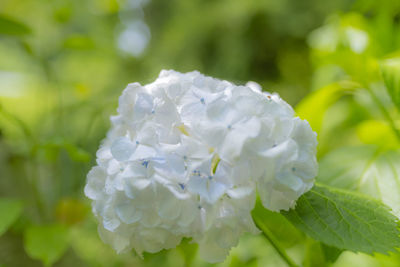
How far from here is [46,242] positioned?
0.96 meters

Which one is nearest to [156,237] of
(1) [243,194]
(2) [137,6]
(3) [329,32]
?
(1) [243,194]

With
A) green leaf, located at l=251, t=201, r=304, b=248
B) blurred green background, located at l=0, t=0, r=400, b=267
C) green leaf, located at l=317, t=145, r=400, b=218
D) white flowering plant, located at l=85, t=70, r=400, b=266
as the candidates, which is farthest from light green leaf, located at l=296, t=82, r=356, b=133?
white flowering plant, located at l=85, t=70, r=400, b=266

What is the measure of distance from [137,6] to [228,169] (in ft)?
18.0

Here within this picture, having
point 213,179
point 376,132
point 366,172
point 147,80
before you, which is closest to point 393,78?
point 366,172

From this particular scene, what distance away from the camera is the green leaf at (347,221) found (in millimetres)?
598

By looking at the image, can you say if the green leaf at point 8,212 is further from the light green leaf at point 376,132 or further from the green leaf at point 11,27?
the light green leaf at point 376,132

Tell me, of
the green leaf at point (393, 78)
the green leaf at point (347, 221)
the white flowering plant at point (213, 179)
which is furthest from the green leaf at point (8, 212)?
the green leaf at point (393, 78)

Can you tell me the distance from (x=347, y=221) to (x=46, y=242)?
0.79 m

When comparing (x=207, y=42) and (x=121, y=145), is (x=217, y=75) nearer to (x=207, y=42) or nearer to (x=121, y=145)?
(x=207, y=42)

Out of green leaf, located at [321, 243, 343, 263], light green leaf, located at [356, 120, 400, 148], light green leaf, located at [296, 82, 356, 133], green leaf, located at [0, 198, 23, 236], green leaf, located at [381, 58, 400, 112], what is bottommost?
green leaf, located at [0, 198, 23, 236]

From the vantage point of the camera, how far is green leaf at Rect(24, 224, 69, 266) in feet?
3.00

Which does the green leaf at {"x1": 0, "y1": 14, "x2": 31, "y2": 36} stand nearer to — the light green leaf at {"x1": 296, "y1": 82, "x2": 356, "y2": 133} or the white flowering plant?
the white flowering plant

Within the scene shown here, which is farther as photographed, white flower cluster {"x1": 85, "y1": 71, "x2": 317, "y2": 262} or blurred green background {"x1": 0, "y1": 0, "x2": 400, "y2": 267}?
blurred green background {"x1": 0, "y1": 0, "x2": 400, "y2": 267}

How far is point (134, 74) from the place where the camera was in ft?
14.5
